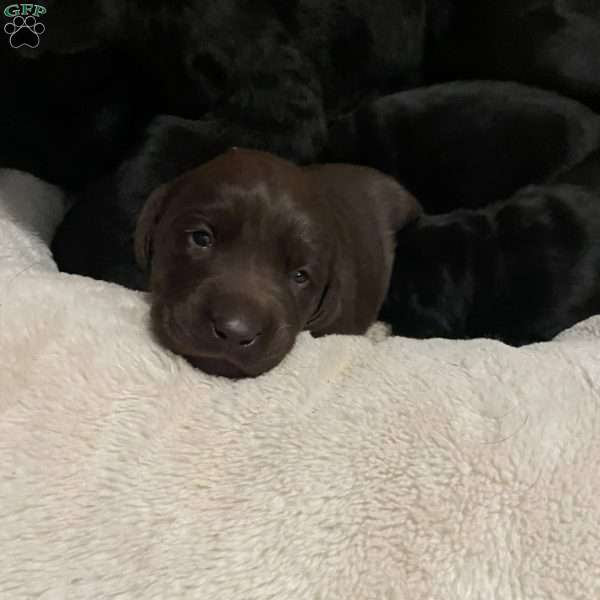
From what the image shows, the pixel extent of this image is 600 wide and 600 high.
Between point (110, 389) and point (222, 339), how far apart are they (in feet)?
0.62

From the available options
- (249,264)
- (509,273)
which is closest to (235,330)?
(249,264)

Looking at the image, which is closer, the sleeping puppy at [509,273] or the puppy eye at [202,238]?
the puppy eye at [202,238]

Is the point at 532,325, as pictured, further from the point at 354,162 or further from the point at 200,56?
the point at 200,56

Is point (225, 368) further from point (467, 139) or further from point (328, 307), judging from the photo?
point (467, 139)

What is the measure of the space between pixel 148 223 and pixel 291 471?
0.64 metres

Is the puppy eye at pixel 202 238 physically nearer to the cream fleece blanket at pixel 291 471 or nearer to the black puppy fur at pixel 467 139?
the cream fleece blanket at pixel 291 471

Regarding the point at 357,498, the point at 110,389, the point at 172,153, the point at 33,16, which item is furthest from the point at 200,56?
the point at 357,498

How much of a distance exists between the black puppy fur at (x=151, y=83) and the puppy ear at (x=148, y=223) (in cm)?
17

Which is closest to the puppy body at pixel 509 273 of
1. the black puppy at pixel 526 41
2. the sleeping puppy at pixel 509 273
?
the sleeping puppy at pixel 509 273

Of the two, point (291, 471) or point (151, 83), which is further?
point (151, 83)

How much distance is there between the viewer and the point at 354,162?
225 centimetres

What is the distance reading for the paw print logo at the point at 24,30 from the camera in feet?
6.08

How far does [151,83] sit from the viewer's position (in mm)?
1946

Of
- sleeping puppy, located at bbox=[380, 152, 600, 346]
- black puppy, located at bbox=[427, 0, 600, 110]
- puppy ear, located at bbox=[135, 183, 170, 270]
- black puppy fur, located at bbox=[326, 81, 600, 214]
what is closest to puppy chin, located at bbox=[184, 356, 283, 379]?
puppy ear, located at bbox=[135, 183, 170, 270]
